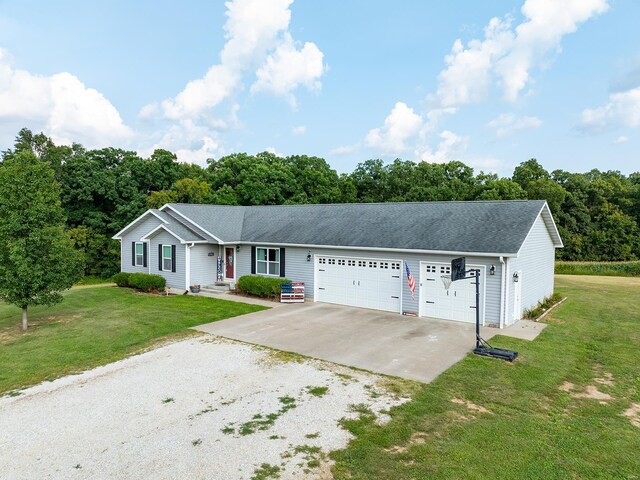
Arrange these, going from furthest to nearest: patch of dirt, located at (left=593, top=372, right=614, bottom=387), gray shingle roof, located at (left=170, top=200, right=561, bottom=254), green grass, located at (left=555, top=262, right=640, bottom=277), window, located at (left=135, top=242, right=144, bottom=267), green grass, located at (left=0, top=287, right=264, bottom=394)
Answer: green grass, located at (left=555, top=262, right=640, bottom=277) → window, located at (left=135, top=242, right=144, bottom=267) → gray shingle roof, located at (left=170, top=200, right=561, bottom=254) → green grass, located at (left=0, top=287, right=264, bottom=394) → patch of dirt, located at (left=593, top=372, right=614, bottom=387)

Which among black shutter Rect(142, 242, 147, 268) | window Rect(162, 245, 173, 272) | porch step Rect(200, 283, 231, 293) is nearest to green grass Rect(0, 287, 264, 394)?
porch step Rect(200, 283, 231, 293)

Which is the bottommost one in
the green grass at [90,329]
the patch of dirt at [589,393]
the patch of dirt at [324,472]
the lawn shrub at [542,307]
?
the patch of dirt at [589,393]

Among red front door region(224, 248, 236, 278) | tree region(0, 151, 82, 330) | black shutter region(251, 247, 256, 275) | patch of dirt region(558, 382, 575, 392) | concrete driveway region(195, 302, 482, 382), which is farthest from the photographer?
red front door region(224, 248, 236, 278)

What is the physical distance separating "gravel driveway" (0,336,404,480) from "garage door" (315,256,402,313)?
20.8 feet

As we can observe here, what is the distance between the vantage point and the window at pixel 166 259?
1983cm

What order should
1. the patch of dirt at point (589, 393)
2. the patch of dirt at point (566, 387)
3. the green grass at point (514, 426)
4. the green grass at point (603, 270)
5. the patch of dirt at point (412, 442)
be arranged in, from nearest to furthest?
the green grass at point (514, 426)
the patch of dirt at point (412, 442)
the patch of dirt at point (589, 393)
the patch of dirt at point (566, 387)
the green grass at point (603, 270)

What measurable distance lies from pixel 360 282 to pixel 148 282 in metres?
10.6

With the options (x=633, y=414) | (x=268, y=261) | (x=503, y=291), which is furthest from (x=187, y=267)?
(x=633, y=414)

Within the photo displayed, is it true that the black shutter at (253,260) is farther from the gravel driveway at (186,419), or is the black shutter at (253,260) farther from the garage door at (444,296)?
the gravel driveway at (186,419)

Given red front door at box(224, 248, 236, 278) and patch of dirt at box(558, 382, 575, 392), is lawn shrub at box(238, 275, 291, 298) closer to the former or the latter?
red front door at box(224, 248, 236, 278)

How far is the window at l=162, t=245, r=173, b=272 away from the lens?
65.1ft

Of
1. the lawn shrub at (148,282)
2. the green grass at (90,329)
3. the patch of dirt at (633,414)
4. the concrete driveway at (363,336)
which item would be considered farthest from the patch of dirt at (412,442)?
the lawn shrub at (148,282)

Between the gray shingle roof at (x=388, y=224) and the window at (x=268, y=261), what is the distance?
55 cm

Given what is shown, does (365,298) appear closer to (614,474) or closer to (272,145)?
(614,474)
